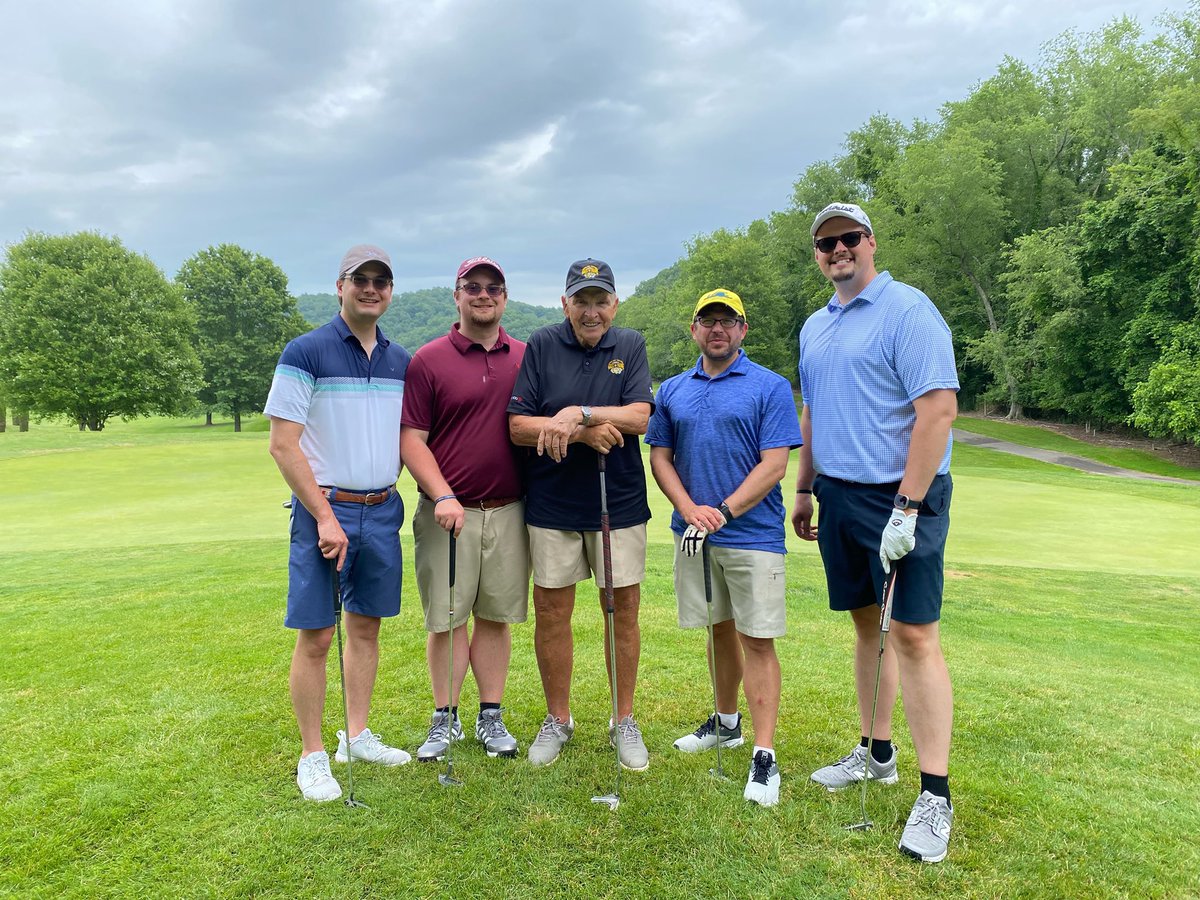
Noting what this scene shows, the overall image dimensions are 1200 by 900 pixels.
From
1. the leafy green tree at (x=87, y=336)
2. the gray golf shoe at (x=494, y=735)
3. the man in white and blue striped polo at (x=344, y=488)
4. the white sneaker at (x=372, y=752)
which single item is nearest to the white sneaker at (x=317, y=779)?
the man in white and blue striped polo at (x=344, y=488)

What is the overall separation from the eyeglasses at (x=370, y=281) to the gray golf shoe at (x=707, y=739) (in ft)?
9.15

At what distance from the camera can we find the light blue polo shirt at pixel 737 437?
11.2ft

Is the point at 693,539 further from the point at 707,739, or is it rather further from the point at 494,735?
the point at 494,735

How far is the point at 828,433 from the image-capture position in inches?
123

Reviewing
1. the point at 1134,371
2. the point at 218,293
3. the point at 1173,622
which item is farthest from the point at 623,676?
the point at 218,293

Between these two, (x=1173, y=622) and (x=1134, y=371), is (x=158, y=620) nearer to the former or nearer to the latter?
(x=1173, y=622)

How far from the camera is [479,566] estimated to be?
3732 millimetres

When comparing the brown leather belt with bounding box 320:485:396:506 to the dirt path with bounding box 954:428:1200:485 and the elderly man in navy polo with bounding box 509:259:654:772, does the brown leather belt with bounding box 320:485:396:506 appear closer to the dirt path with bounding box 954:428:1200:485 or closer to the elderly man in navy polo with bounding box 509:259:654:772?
the elderly man in navy polo with bounding box 509:259:654:772

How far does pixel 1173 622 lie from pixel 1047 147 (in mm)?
42200

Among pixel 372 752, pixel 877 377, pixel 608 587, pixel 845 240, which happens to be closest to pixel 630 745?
pixel 608 587

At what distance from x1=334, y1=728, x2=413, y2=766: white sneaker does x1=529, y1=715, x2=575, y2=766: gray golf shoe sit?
24.9 inches

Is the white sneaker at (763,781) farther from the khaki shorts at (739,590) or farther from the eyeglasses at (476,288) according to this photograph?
the eyeglasses at (476,288)

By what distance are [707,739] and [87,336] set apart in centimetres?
4260

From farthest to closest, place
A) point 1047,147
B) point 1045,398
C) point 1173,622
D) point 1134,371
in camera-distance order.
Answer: point 1047,147
point 1045,398
point 1134,371
point 1173,622
